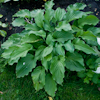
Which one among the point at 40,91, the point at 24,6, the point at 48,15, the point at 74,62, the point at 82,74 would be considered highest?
the point at 48,15

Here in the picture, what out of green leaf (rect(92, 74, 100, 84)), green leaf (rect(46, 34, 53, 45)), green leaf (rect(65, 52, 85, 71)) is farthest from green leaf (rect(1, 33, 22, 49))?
green leaf (rect(92, 74, 100, 84))

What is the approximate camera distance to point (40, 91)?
6.72 ft

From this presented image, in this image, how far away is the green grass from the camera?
1.99 metres

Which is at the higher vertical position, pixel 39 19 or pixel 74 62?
pixel 39 19

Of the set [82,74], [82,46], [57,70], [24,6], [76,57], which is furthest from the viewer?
[24,6]

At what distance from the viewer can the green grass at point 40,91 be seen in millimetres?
1986

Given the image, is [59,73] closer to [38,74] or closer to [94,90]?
[38,74]

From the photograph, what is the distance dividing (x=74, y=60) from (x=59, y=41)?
1.40ft

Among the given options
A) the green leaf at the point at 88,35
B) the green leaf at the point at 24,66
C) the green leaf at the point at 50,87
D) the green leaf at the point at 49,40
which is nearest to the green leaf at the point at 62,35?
the green leaf at the point at 49,40

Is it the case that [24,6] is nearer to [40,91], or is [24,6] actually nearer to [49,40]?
[49,40]

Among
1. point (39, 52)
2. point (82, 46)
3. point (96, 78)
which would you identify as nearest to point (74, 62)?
point (82, 46)

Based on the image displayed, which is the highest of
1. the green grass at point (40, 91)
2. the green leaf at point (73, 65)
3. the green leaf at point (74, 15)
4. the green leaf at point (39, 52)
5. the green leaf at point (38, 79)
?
the green leaf at point (74, 15)

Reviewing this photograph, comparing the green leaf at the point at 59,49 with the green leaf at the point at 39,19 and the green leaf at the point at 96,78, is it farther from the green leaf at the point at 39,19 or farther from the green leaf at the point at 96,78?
the green leaf at the point at 96,78

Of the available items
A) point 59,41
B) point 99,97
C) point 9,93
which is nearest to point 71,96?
point 99,97
